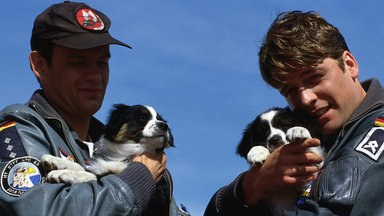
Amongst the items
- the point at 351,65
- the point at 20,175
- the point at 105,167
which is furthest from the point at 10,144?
the point at 351,65

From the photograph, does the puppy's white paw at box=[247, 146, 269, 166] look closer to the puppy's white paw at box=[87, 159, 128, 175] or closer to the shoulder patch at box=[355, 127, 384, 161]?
the shoulder patch at box=[355, 127, 384, 161]

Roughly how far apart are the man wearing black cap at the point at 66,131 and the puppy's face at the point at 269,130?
0.96m

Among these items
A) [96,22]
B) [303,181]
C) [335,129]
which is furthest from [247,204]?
[96,22]

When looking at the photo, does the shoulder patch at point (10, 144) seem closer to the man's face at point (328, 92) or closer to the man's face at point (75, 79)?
the man's face at point (75, 79)

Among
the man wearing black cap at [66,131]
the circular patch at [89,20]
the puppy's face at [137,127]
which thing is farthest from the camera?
the puppy's face at [137,127]

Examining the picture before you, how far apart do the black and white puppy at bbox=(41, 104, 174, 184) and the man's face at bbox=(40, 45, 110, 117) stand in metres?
0.47

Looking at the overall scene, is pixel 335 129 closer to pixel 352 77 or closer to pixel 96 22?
pixel 352 77

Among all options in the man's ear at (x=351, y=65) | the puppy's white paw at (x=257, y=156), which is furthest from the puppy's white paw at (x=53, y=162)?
the man's ear at (x=351, y=65)

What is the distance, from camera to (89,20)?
136 inches

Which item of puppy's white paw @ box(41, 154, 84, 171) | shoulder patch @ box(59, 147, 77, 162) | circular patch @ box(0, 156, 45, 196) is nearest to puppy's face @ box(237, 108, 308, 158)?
shoulder patch @ box(59, 147, 77, 162)

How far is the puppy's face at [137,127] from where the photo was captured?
3.99 metres

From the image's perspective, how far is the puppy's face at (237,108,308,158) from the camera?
408 cm

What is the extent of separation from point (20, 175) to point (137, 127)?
1.57m

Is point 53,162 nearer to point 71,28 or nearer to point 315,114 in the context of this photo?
point 71,28
